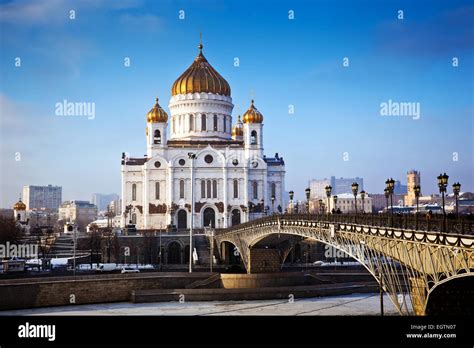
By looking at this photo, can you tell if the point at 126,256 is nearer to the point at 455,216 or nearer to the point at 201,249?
the point at 201,249

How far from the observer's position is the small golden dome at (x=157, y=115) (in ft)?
199

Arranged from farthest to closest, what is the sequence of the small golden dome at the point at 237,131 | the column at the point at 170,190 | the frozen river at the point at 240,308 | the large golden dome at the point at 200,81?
the small golden dome at the point at 237,131
the large golden dome at the point at 200,81
the column at the point at 170,190
the frozen river at the point at 240,308

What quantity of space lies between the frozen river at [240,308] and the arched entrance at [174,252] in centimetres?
1831

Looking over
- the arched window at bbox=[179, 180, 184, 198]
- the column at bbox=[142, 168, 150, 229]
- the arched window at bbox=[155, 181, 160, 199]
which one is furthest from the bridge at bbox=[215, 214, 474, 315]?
the arched window at bbox=[155, 181, 160, 199]

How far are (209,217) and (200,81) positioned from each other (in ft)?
44.5

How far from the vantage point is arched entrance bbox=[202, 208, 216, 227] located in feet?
191

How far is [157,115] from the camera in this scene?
60.6m

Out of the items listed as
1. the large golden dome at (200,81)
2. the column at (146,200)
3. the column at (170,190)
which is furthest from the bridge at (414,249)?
the large golden dome at (200,81)

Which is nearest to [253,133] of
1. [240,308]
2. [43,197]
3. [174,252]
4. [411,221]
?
[174,252]

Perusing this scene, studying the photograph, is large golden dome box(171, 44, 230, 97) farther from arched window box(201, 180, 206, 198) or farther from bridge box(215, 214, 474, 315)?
bridge box(215, 214, 474, 315)

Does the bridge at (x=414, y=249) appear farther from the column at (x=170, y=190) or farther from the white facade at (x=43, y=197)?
the white facade at (x=43, y=197)

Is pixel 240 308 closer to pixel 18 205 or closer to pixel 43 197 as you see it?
pixel 18 205
